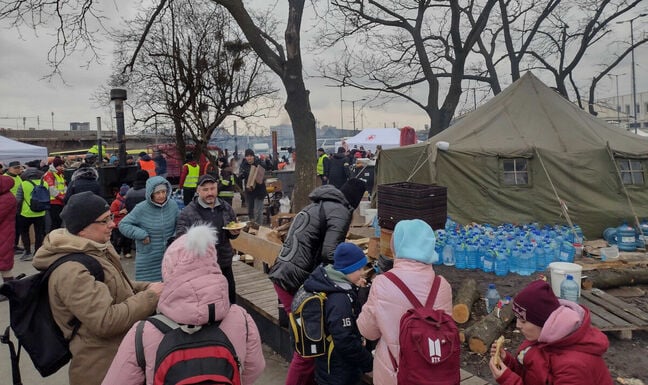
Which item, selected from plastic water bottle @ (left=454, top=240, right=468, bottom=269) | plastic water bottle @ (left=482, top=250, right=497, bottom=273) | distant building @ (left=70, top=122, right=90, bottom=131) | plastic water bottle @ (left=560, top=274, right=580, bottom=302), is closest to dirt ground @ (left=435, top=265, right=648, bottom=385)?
plastic water bottle @ (left=560, top=274, right=580, bottom=302)

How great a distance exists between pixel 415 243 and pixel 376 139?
93.7 ft

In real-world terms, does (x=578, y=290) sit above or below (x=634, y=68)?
below

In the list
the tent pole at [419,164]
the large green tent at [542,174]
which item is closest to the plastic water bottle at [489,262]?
the large green tent at [542,174]

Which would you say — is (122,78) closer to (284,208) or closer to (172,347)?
(284,208)

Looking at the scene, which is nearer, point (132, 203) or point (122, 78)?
point (132, 203)

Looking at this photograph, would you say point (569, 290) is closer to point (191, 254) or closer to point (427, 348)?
point (427, 348)

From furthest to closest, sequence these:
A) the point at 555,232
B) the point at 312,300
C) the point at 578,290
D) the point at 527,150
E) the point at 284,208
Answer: the point at 284,208 → the point at 527,150 → the point at 555,232 → the point at 578,290 → the point at 312,300

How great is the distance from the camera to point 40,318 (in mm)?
2438

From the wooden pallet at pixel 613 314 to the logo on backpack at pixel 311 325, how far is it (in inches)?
128

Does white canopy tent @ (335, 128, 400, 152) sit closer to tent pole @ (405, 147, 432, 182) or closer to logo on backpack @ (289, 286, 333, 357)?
tent pole @ (405, 147, 432, 182)

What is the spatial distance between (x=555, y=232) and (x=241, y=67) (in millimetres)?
13306

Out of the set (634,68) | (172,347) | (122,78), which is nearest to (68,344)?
(172,347)

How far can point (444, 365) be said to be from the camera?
2.31m

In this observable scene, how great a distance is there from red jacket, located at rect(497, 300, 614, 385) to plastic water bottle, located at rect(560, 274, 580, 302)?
3.08 m
